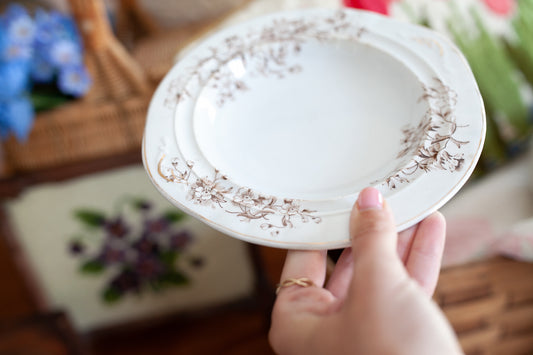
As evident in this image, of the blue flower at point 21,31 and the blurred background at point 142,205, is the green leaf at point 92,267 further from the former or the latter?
the blue flower at point 21,31

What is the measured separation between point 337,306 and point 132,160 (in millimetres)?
628

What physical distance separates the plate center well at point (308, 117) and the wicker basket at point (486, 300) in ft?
1.31

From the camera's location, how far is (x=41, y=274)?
1.14m

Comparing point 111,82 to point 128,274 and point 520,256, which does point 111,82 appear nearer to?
point 128,274

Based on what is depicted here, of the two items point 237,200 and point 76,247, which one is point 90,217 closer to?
point 76,247

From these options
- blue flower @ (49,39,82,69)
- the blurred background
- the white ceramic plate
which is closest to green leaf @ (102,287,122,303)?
the blurred background

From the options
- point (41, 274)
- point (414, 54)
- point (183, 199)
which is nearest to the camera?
point (183, 199)

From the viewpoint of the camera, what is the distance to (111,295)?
3.89 ft

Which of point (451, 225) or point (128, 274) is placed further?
point (128, 274)

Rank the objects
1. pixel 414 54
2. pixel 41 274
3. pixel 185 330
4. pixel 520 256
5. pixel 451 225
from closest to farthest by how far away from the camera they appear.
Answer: pixel 414 54, pixel 520 256, pixel 451 225, pixel 41 274, pixel 185 330

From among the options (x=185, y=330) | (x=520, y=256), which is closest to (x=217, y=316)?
(x=185, y=330)

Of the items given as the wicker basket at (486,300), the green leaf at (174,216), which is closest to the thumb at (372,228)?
the wicker basket at (486,300)

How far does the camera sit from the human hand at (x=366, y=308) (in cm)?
39

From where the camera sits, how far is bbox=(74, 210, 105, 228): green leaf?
1056 millimetres
